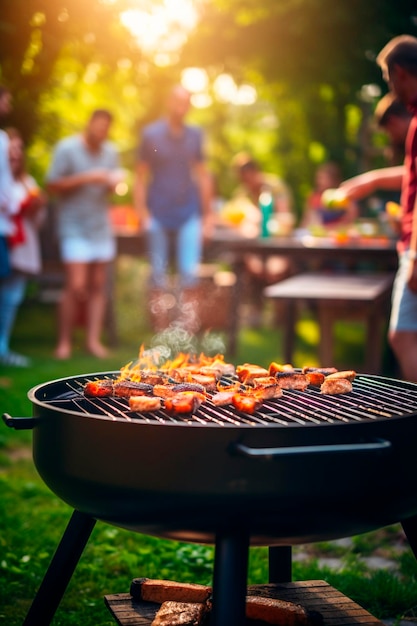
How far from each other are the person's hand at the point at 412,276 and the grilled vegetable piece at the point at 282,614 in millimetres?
1768

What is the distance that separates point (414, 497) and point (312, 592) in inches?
25.1

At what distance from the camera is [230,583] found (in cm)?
216

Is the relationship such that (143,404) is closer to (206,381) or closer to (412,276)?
(206,381)

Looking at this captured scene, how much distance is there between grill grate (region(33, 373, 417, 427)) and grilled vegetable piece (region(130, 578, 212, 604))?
59 centimetres

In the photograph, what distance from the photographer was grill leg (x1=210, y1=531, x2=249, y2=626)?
2.15 meters

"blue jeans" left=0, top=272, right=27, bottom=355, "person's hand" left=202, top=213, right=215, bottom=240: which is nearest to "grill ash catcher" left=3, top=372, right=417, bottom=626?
"blue jeans" left=0, top=272, right=27, bottom=355

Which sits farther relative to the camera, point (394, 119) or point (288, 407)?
point (394, 119)

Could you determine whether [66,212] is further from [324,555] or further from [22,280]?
[324,555]

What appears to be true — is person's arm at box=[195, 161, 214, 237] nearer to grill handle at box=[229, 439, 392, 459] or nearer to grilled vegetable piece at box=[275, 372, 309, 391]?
grilled vegetable piece at box=[275, 372, 309, 391]

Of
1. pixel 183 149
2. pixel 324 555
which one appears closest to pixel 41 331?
pixel 183 149

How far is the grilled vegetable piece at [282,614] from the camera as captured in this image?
256 cm

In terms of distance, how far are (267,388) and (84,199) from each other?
6.29 m

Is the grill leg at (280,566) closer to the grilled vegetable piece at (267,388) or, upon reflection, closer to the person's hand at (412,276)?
the grilled vegetable piece at (267,388)

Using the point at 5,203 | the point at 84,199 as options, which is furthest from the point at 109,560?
the point at 84,199
